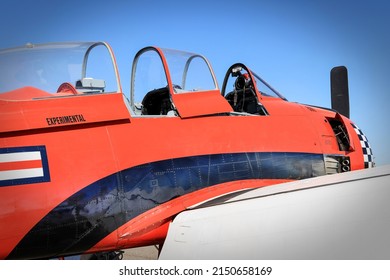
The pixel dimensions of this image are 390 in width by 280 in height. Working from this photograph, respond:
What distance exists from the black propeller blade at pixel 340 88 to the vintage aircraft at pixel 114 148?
2016 millimetres

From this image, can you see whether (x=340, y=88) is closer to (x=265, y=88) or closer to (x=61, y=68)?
(x=265, y=88)

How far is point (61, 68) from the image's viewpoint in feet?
Result: 11.0

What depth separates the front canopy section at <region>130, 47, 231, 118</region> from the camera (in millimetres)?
3793

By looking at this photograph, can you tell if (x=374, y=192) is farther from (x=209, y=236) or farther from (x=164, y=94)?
(x=164, y=94)

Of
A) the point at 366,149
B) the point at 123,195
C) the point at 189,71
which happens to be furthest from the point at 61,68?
the point at 366,149

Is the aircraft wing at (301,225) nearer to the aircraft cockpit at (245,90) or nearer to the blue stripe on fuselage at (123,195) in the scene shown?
the blue stripe on fuselage at (123,195)

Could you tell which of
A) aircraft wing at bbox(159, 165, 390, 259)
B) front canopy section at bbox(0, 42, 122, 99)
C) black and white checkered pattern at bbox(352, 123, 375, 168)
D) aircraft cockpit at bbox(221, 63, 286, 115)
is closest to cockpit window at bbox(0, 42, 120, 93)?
front canopy section at bbox(0, 42, 122, 99)

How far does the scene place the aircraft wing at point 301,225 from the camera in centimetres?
238

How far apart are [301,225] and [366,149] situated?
9.20 ft

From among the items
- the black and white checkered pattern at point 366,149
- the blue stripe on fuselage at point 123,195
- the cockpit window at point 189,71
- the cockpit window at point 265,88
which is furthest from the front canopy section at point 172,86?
the black and white checkered pattern at point 366,149

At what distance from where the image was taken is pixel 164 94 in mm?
4016
